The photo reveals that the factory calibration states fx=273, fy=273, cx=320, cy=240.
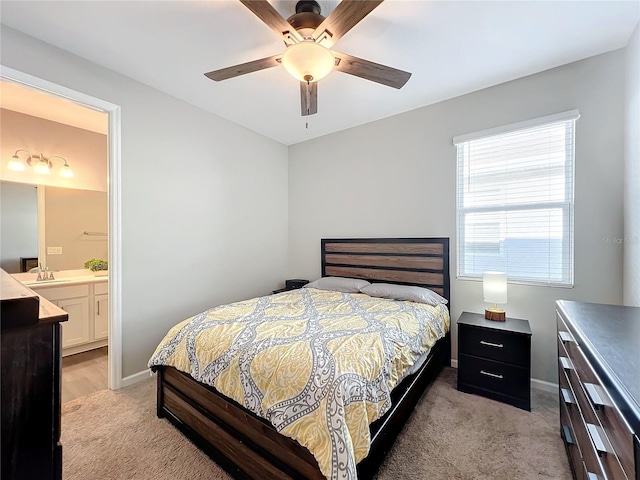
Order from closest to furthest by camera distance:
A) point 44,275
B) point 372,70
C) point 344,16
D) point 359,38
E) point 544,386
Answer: point 344,16 → point 372,70 → point 359,38 → point 544,386 → point 44,275

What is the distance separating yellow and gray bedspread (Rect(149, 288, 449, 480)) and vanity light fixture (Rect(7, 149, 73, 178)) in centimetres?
297

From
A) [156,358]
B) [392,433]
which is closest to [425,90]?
[392,433]

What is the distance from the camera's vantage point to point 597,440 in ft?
3.18

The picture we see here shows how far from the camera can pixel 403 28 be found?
196 cm

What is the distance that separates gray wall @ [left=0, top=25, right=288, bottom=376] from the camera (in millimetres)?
2453

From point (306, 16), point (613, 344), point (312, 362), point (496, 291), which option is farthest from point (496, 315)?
point (306, 16)

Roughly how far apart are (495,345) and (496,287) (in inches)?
20.0

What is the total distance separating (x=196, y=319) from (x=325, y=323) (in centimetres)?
97

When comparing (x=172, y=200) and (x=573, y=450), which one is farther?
(x=172, y=200)

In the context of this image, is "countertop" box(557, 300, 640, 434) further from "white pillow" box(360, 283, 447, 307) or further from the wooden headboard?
the wooden headboard

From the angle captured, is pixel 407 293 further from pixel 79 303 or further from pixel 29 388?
pixel 79 303

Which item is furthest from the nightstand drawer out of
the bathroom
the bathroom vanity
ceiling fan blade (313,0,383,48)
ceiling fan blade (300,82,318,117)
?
the bathroom vanity

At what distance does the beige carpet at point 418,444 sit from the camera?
5.24 feet

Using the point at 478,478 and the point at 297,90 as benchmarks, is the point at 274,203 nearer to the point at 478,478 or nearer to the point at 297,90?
the point at 297,90
